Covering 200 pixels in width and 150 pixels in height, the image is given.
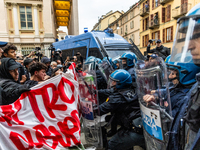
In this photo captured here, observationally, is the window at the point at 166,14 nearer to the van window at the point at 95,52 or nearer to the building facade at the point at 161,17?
the building facade at the point at 161,17

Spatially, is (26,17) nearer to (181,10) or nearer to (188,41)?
(188,41)

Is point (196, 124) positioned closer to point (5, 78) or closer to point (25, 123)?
point (25, 123)

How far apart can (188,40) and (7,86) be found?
2283 mm

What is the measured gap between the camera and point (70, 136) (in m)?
1.87

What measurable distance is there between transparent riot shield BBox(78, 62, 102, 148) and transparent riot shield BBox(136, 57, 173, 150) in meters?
0.79

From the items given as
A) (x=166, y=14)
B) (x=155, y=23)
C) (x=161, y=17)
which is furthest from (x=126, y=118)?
(x=155, y=23)

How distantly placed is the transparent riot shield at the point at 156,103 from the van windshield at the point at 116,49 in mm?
4987

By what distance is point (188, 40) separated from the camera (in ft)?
3.42

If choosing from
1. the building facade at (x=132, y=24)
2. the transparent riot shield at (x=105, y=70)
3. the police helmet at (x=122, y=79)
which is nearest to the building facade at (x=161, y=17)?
the building facade at (x=132, y=24)

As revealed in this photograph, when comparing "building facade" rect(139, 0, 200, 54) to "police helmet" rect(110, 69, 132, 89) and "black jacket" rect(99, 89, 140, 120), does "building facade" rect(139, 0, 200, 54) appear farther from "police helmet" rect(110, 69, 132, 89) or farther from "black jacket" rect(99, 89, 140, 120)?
"black jacket" rect(99, 89, 140, 120)

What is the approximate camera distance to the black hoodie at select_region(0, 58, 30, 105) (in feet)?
6.64

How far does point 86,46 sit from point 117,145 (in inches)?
235

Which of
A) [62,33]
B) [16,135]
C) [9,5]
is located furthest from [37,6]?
[62,33]

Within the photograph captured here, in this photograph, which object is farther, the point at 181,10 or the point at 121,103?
the point at 181,10
